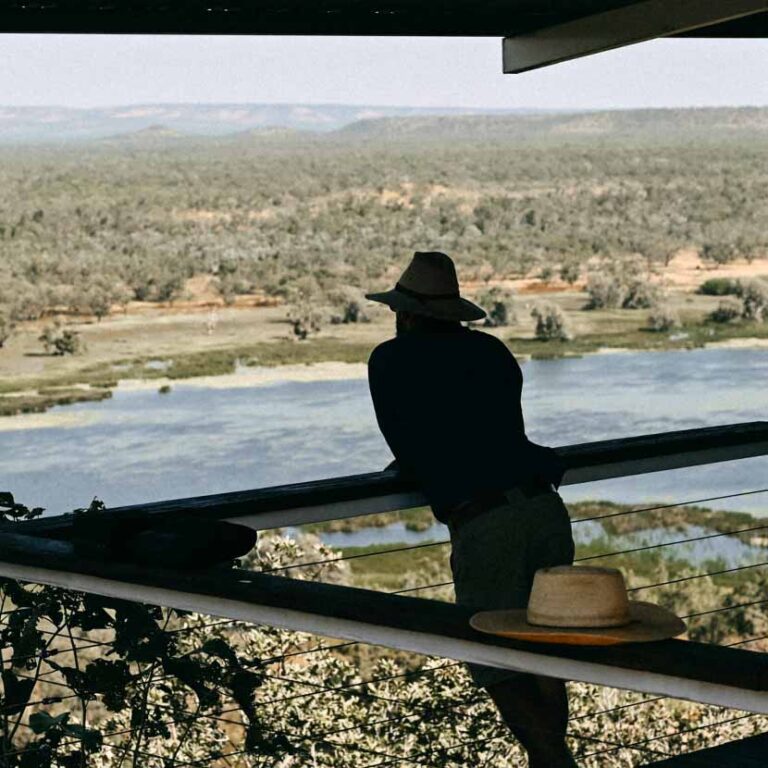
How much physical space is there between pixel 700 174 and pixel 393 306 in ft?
122

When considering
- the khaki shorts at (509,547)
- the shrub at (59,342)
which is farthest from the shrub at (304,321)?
the khaki shorts at (509,547)

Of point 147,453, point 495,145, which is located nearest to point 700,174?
point 495,145

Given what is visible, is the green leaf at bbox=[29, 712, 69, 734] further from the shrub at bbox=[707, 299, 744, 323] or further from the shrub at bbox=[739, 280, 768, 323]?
the shrub at bbox=[707, 299, 744, 323]

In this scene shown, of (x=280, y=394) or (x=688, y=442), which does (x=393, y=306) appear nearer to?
(x=688, y=442)

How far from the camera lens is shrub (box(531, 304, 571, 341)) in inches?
1331

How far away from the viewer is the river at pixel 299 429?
3012 centimetres

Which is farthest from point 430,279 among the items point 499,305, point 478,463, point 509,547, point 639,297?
point 639,297

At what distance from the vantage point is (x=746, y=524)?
30.4 metres

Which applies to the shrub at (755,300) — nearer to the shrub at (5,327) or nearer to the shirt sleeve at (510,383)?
the shrub at (5,327)

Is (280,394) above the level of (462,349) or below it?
below

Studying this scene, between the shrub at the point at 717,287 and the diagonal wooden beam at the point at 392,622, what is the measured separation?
113 ft

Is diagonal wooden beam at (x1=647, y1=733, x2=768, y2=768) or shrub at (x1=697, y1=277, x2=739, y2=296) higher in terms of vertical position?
diagonal wooden beam at (x1=647, y1=733, x2=768, y2=768)

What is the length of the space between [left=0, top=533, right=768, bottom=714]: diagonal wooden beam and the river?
2677cm

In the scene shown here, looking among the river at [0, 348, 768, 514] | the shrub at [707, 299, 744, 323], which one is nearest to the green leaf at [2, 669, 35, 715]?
the river at [0, 348, 768, 514]
